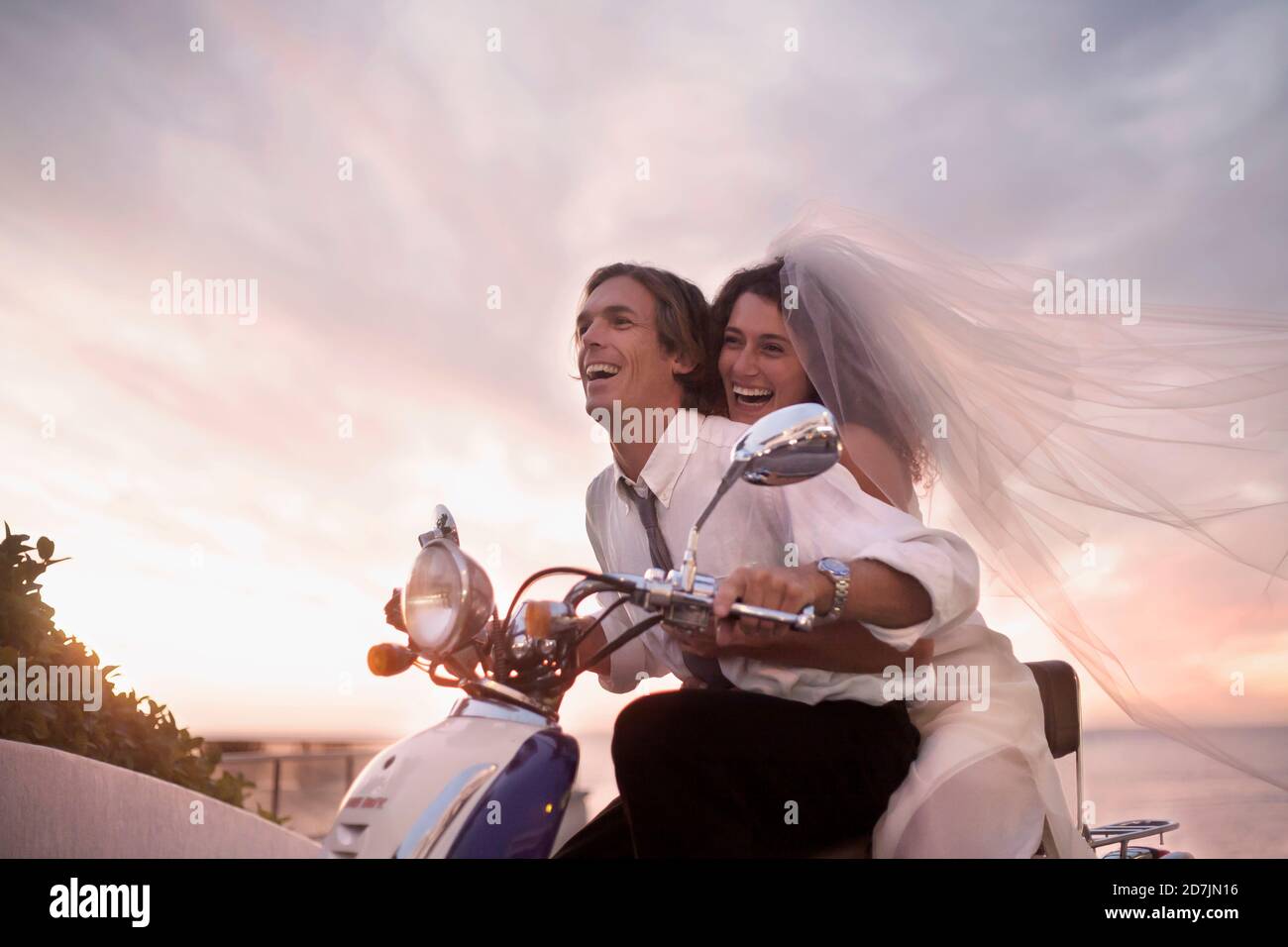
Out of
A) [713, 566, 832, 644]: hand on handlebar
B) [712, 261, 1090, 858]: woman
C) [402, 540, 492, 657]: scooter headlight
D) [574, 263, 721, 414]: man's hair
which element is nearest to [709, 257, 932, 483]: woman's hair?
[712, 261, 1090, 858]: woman

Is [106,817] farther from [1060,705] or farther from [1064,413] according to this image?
[1064,413]

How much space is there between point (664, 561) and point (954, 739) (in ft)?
2.18

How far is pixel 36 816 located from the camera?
2.29 meters

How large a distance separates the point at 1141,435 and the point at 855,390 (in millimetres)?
737

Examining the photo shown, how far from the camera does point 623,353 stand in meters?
2.22

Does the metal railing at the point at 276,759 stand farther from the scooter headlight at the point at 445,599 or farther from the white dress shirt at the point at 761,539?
the scooter headlight at the point at 445,599

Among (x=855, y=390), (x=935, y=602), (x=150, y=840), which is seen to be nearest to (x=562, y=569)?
(x=935, y=602)

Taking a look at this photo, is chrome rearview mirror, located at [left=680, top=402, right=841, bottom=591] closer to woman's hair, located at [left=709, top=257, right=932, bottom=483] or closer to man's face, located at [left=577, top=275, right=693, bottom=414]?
man's face, located at [left=577, top=275, right=693, bottom=414]

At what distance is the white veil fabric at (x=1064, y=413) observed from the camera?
227cm

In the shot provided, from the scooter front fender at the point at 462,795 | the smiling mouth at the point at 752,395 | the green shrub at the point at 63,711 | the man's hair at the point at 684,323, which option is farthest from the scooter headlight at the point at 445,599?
the green shrub at the point at 63,711

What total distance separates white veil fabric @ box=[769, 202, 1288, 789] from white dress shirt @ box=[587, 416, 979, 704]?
0.48 m

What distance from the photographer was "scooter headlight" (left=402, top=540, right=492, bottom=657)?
1452 mm

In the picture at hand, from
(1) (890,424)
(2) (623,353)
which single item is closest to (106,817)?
(2) (623,353)
